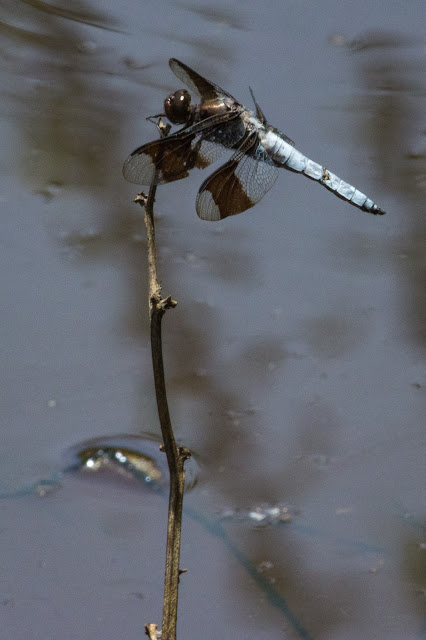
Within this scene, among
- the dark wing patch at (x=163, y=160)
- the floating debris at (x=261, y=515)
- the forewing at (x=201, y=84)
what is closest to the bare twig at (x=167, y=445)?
the dark wing patch at (x=163, y=160)

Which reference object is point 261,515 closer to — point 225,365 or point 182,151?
point 225,365

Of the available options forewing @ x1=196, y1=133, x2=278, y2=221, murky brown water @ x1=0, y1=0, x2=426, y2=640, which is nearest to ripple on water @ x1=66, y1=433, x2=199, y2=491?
murky brown water @ x1=0, y1=0, x2=426, y2=640

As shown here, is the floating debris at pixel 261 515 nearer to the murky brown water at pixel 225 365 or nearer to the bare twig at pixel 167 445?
the murky brown water at pixel 225 365

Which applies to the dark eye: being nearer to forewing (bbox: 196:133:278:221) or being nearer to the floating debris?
forewing (bbox: 196:133:278:221)

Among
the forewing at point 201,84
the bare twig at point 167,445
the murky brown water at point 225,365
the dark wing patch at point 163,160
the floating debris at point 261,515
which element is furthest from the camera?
the floating debris at point 261,515

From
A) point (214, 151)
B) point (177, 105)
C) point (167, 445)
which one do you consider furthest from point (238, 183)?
point (167, 445)

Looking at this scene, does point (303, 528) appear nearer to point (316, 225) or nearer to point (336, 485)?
point (336, 485)
